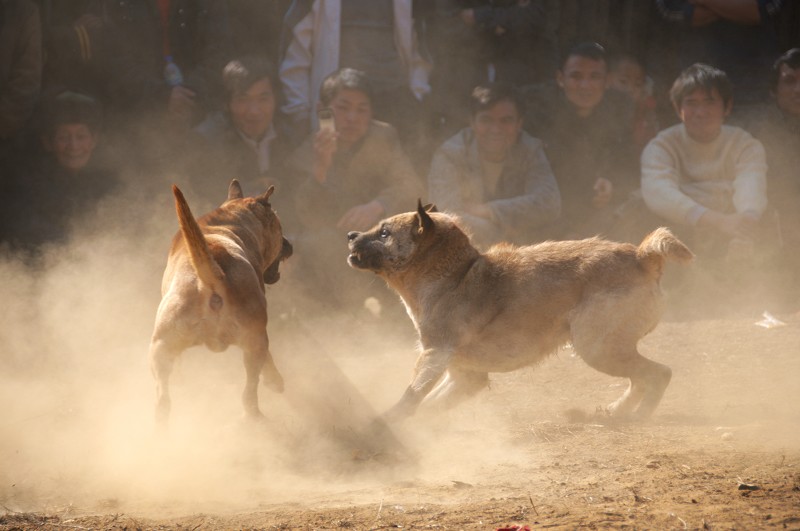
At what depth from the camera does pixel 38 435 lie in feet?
22.1

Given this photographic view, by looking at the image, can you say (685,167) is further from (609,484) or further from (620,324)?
(609,484)

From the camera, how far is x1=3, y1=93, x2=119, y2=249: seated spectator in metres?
9.32

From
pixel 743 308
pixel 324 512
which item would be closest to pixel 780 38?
pixel 743 308

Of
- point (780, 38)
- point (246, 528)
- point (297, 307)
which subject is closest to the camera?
point (246, 528)

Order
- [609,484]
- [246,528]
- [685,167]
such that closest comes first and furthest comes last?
1. [246,528]
2. [609,484]
3. [685,167]

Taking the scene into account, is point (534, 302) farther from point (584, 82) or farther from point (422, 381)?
point (584, 82)

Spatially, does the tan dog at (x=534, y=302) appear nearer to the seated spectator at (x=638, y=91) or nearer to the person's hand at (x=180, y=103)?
the person's hand at (x=180, y=103)

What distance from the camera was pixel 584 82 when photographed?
11.0m

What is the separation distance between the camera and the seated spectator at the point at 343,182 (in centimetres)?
1021

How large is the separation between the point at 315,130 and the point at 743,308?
498cm

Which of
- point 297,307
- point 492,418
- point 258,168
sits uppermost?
point 258,168

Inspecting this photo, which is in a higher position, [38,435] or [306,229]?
[306,229]

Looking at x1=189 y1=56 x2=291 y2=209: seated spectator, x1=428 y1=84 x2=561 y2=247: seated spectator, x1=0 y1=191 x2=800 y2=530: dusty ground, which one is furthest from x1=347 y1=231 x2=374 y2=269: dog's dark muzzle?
x1=189 y1=56 x2=291 y2=209: seated spectator

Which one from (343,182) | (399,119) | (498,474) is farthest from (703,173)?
(498,474)
